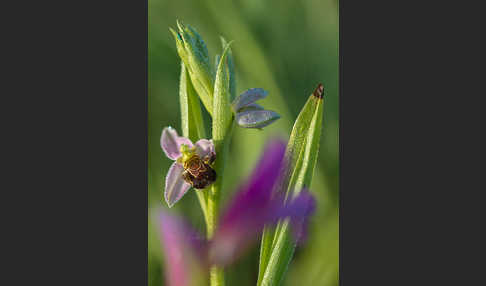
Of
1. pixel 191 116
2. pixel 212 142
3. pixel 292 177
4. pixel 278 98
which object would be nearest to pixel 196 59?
pixel 191 116

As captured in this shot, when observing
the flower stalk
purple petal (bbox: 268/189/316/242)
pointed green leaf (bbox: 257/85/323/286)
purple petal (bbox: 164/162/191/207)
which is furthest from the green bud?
purple petal (bbox: 268/189/316/242)

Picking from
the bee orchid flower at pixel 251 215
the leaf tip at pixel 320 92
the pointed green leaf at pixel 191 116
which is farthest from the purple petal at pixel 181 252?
the leaf tip at pixel 320 92

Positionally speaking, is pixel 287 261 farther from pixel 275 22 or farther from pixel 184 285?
pixel 275 22

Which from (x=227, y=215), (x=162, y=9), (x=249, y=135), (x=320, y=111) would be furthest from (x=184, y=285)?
(x=162, y=9)

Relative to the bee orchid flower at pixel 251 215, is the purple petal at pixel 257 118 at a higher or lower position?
higher

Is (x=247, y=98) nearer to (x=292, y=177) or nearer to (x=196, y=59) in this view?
(x=196, y=59)

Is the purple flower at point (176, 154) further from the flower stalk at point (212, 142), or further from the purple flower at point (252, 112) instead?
the purple flower at point (252, 112)
